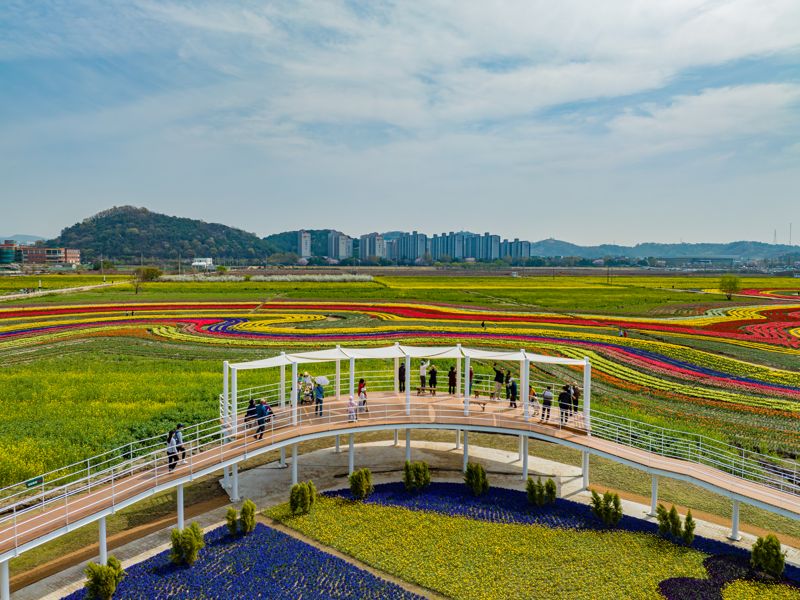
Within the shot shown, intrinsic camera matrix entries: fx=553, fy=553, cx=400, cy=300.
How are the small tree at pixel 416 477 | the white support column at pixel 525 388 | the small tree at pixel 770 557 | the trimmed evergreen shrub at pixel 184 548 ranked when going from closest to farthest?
the small tree at pixel 770 557, the trimmed evergreen shrub at pixel 184 548, the small tree at pixel 416 477, the white support column at pixel 525 388

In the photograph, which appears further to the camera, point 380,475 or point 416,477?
point 380,475

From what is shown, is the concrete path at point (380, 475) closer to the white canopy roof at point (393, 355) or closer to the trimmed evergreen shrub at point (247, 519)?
the trimmed evergreen shrub at point (247, 519)

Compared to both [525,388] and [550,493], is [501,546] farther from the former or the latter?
[525,388]

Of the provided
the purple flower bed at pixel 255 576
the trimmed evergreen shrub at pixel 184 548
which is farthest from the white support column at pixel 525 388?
the trimmed evergreen shrub at pixel 184 548

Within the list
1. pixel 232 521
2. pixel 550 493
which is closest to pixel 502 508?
pixel 550 493

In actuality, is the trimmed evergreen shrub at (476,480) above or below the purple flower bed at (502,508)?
above

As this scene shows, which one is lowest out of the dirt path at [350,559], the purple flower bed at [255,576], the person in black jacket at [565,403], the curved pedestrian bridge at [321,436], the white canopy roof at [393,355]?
the dirt path at [350,559]
